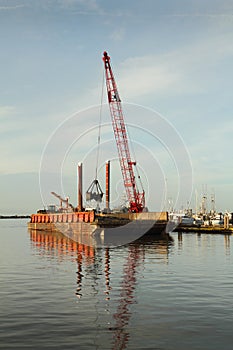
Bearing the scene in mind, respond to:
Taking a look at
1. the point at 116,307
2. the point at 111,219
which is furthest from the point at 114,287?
the point at 111,219

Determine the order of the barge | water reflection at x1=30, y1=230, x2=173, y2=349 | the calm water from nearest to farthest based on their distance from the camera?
the calm water, water reflection at x1=30, y1=230, x2=173, y2=349, the barge

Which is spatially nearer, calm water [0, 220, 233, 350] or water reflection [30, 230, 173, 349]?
calm water [0, 220, 233, 350]

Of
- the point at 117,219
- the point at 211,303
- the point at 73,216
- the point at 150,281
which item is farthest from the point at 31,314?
the point at 73,216

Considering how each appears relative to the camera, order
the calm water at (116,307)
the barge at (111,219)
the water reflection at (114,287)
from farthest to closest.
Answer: the barge at (111,219) < the water reflection at (114,287) < the calm water at (116,307)

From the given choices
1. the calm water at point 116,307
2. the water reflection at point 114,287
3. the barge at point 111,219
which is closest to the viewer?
the calm water at point 116,307

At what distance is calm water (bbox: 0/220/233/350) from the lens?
21.6m

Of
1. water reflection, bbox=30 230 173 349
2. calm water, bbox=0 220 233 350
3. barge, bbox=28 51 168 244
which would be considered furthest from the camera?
barge, bbox=28 51 168 244

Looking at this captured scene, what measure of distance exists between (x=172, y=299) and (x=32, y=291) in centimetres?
1179

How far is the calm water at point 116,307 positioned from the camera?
2158 centimetres

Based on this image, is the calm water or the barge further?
the barge

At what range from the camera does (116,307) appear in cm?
2903

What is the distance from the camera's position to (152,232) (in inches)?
4801

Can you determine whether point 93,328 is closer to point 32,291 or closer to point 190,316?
point 190,316

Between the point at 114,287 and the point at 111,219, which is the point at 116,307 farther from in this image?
the point at 111,219
